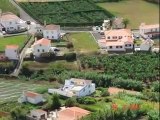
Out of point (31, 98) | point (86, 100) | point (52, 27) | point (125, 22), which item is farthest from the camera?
point (125, 22)

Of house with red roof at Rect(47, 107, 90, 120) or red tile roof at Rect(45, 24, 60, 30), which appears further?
red tile roof at Rect(45, 24, 60, 30)

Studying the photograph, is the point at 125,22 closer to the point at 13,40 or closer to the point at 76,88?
the point at 13,40

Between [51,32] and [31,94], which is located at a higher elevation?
[51,32]

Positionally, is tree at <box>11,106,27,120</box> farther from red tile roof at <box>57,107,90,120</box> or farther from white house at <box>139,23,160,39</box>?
white house at <box>139,23,160,39</box>

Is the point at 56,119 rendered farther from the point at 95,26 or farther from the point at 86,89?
the point at 95,26

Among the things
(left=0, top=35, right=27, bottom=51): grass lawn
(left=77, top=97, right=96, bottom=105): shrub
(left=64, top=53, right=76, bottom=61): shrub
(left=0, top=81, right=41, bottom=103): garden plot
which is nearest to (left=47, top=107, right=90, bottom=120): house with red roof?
(left=77, top=97, right=96, bottom=105): shrub

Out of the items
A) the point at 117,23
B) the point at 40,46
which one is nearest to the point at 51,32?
the point at 40,46
